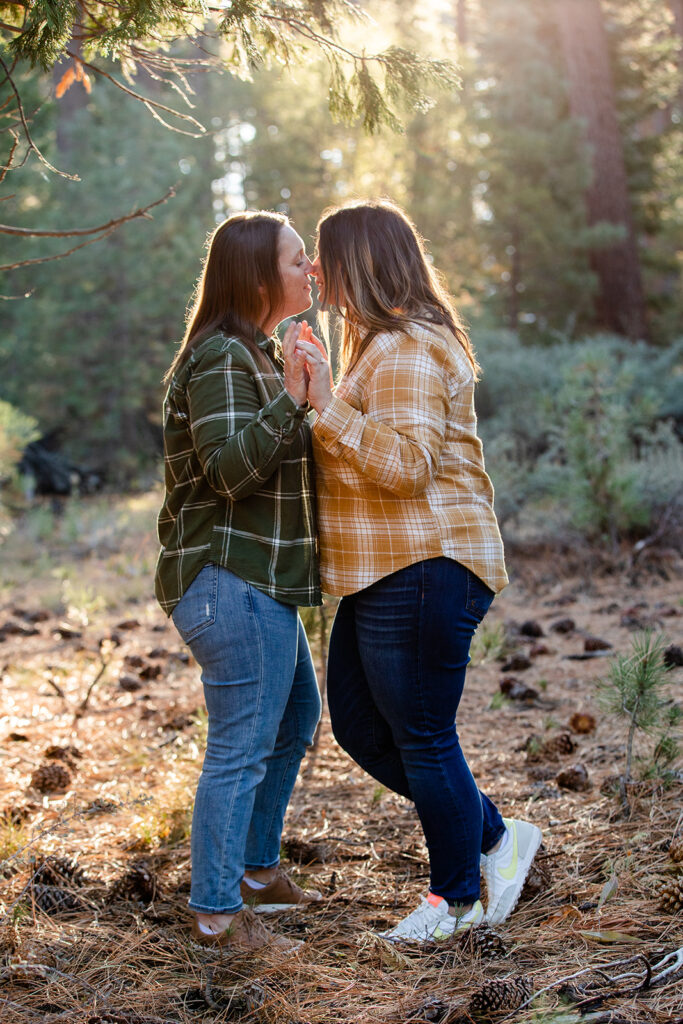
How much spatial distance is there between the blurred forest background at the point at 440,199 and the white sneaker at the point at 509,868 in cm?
897

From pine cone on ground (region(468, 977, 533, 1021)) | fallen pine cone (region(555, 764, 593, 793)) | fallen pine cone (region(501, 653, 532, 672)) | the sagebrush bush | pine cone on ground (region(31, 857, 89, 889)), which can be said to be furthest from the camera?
the sagebrush bush

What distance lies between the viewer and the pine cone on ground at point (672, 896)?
2.10 metres

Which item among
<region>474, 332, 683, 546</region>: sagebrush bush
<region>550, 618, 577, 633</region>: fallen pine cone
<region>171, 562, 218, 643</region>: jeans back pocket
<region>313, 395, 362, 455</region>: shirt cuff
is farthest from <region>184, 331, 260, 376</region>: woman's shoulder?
<region>474, 332, 683, 546</region>: sagebrush bush

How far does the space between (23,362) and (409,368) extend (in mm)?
13239

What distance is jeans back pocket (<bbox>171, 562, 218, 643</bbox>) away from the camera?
2059 mm

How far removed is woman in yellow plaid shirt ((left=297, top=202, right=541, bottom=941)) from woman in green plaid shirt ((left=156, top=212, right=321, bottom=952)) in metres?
0.09

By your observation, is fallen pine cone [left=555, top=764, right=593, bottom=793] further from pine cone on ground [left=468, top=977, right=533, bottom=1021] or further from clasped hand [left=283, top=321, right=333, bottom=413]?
clasped hand [left=283, top=321, right=333, bottom=413]

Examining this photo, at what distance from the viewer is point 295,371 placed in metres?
2.01

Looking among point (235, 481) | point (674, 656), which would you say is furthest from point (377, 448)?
point (674, 656)

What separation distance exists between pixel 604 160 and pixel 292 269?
1252 centimetres

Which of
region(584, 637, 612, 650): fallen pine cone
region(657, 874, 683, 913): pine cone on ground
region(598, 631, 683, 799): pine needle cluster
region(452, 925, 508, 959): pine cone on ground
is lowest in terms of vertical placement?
region(584, 637, 612, 650): fallen pine cone

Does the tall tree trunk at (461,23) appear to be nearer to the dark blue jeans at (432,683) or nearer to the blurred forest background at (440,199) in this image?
the blurred forest background at (440,199)

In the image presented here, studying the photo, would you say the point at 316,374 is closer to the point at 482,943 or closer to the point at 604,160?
the point at 482,943

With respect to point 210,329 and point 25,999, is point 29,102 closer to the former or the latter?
point 210,329
